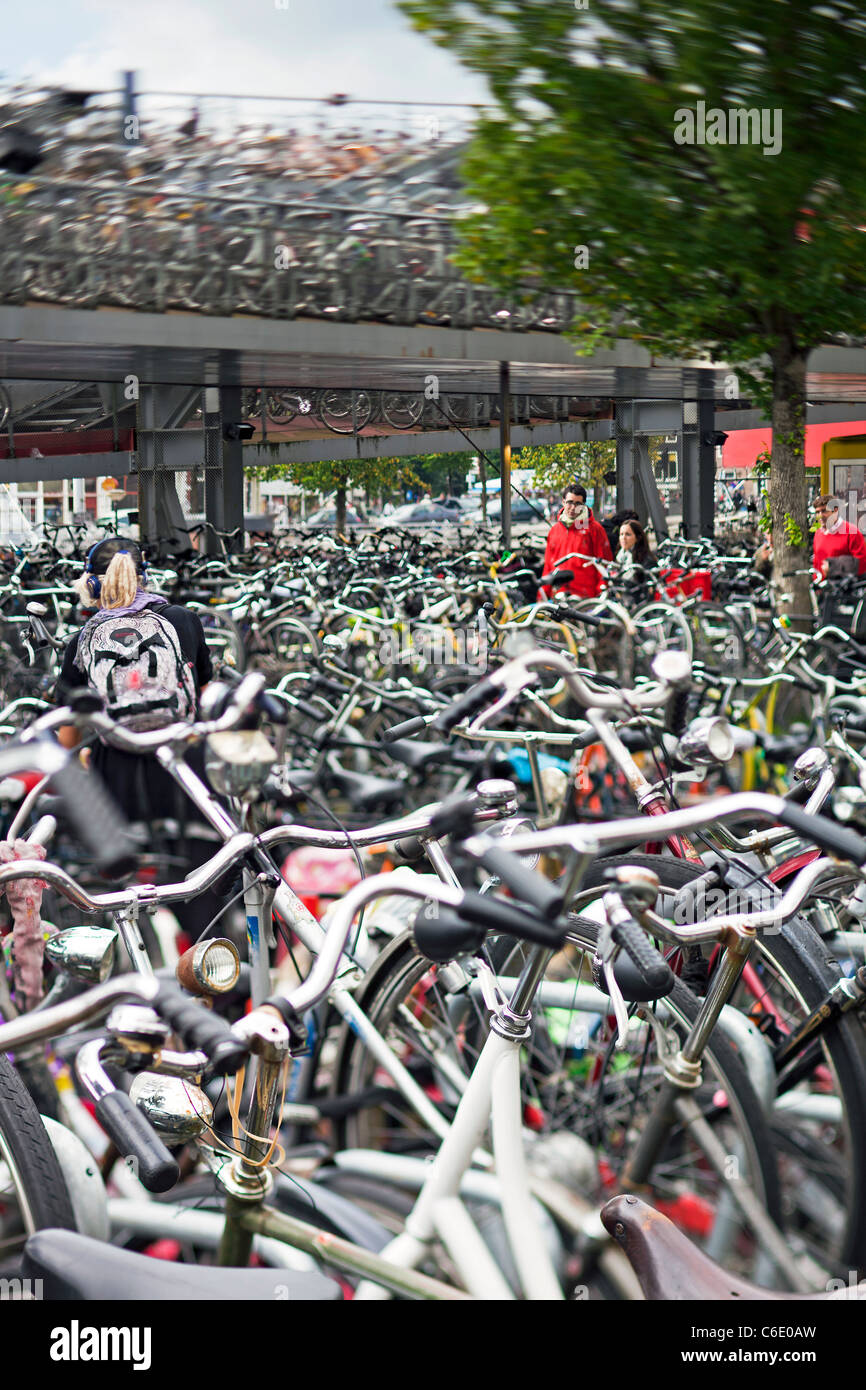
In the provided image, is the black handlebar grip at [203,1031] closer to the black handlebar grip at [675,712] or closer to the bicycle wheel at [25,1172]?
the bicycle wheel at [25,1172]

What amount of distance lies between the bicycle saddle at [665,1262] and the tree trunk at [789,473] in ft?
21.7

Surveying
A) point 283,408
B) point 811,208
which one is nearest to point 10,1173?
point 811,208

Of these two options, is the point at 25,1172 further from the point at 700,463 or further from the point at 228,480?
the point at 700,463

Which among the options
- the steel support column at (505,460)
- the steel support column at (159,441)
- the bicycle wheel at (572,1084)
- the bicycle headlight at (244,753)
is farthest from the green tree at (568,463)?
the bicycle headlight at (244,753)

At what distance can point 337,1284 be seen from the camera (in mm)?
1751

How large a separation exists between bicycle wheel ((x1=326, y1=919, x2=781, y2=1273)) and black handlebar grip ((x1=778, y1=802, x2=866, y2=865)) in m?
0.66

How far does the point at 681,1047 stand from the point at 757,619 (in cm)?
714

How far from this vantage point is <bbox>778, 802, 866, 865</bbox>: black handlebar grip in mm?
1687

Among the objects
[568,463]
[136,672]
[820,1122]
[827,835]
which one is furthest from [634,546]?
[568,463]

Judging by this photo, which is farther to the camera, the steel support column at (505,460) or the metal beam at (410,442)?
the metal beam at (410,442)

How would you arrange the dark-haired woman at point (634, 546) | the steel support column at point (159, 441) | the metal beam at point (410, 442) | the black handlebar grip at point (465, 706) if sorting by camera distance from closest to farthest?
the black handlebar grip at point (465, 706) < the dark-haired woman at point (634, 546) < the steel support column at point (159, 441) < the metal beam at point (410, 442)

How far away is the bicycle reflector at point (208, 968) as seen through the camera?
2.00 metres

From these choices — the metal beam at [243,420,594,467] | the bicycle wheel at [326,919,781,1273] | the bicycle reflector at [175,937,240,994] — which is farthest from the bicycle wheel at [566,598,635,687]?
the metal beam at [243,420,594,467]

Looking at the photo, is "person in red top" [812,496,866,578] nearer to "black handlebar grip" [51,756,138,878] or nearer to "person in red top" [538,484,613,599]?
"person in red top" [538,484,613,599]
